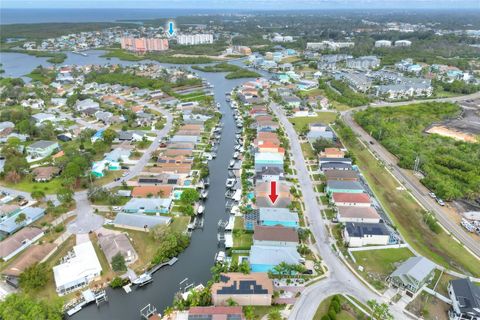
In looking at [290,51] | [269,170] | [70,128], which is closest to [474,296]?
[269,170]

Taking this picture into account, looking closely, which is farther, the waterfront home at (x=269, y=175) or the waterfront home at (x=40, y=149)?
the waterfront home at (x=40, y=149)

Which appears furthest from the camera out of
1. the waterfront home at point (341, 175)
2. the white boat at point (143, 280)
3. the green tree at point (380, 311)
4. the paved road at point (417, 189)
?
the waterfront home at point (341, 175)

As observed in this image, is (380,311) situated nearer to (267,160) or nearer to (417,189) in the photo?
(417,189)

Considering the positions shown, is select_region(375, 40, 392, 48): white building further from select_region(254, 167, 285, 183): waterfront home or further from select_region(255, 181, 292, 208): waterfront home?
select_region(255, 181, 292, 208): waterfront home

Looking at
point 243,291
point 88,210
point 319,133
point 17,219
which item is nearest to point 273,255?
point 243,291

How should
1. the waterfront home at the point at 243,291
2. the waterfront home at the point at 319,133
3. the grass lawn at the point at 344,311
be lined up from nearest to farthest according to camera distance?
the grass lawn at the point at 344,311 → the waterfront home at the point at 243,291 → the waterfront home at the point at 319,133

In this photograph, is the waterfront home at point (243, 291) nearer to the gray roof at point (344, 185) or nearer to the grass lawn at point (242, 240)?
the grass lawn at point (242, 240)

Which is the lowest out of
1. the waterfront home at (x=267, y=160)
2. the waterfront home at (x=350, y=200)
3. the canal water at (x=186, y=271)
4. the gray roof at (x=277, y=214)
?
the canal water at (x=186, y=271)

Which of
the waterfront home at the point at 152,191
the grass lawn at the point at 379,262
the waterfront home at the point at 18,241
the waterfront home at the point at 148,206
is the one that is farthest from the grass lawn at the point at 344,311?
the waterfront home at the point at 18,241
